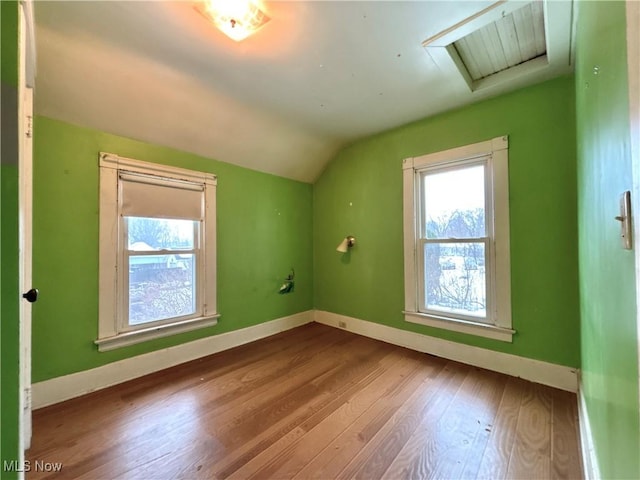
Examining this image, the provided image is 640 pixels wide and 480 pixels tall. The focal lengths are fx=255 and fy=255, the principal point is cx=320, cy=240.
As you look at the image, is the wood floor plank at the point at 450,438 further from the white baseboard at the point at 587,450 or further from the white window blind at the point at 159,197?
the white window blind at the point at 159,197

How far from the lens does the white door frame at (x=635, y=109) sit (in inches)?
17.8

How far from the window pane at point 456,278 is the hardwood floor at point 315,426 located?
0.56 m

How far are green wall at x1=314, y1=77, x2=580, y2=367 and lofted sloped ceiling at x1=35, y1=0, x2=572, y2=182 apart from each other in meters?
0.19

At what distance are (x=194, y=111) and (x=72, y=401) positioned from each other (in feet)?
8.08

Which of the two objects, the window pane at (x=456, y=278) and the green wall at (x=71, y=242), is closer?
the green wall at (x=71, y=242)

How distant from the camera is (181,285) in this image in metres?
2.58

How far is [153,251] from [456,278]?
2928 millimetres

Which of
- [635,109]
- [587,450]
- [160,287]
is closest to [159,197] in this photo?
[160,287]

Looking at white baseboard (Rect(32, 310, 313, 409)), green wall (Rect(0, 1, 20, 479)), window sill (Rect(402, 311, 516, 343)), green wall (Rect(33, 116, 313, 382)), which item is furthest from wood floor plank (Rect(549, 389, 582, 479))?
green wall (Rect(33, 116, 313, 382))

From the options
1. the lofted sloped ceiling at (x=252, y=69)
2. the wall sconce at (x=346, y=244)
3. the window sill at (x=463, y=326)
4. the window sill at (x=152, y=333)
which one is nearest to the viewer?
the lofted sloped ceiling at (x=252, y=69)

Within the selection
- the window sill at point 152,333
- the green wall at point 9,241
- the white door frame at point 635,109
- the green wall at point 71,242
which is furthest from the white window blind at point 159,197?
the white door frame at point 635,109

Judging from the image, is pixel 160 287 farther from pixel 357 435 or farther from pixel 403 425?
pixel 403 425

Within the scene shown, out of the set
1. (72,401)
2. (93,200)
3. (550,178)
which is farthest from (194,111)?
(550,178)

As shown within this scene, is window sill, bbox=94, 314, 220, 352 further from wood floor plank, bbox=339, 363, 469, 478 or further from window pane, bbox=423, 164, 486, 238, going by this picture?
window pane, bbox=423, 164, 486, 238
